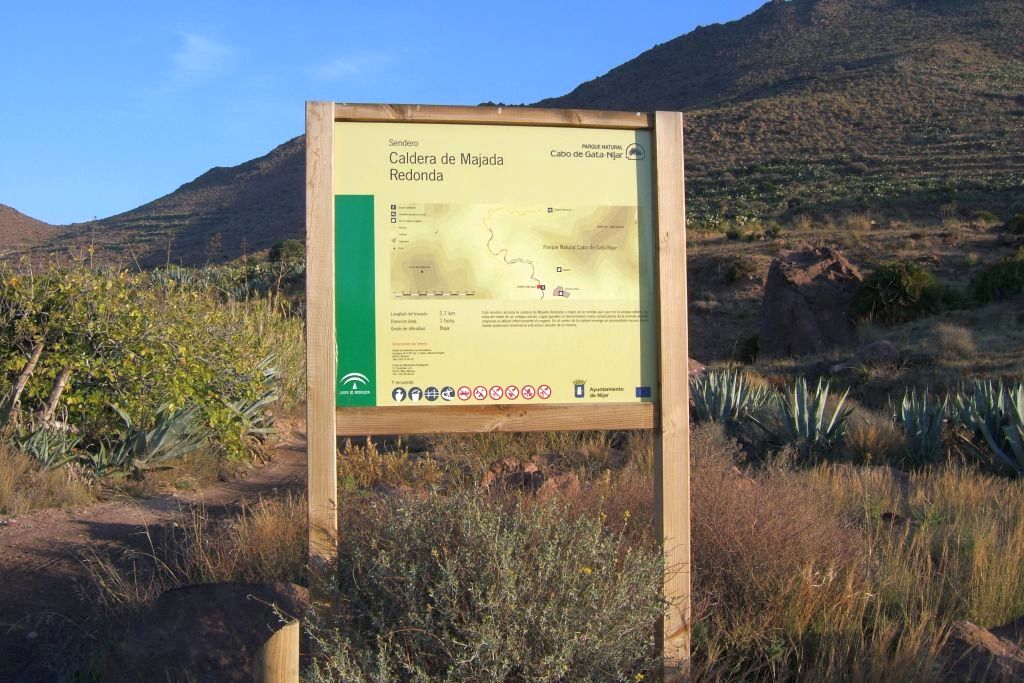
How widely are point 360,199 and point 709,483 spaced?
2.35 m

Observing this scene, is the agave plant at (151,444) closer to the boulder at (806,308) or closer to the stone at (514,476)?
the stone at (514,476)

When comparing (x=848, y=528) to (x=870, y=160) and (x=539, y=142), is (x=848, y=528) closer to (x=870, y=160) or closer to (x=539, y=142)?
(x=539, y=142)

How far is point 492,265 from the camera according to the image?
153 inches

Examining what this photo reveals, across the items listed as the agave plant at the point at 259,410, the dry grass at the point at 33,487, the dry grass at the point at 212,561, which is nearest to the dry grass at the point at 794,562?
the dry grass at the point at 212,561

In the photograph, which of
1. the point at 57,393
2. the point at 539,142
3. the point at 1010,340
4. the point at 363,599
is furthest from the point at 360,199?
the point at 1010,340

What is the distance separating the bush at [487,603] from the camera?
316cm

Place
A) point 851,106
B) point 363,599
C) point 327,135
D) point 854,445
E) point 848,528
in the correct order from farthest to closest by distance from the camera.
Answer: point 851,106, point 854,445, point 848,528, point 327,135, point 363,599

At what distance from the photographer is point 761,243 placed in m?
32.2

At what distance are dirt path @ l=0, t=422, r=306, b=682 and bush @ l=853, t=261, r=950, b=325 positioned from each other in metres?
18.0

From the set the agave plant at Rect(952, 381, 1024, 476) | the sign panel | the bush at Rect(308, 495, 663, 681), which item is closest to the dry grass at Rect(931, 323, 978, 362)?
the agave plant at Rect(952, 381, 1024, 476)

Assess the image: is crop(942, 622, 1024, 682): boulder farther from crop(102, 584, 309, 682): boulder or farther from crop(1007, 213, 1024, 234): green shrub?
crop(1007, 213, 1024, 234): green shrub

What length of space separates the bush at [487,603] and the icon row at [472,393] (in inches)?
16.8

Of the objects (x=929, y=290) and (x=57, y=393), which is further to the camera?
(x=929, y=290)

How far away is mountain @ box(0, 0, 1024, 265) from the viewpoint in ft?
122
